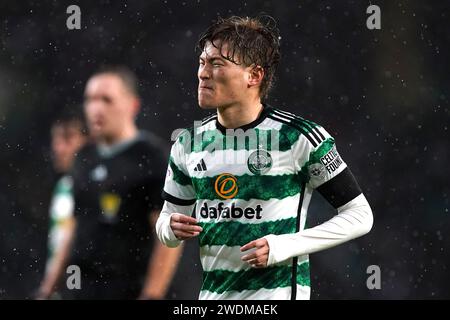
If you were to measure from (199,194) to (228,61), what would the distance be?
0.56 metres

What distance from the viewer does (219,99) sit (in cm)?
353

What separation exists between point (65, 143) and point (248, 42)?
3.08 m

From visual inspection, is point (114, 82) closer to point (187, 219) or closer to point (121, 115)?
point (121, 115)

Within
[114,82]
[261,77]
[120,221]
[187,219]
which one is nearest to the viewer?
[187,219]

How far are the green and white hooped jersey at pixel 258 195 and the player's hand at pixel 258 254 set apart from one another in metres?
0.19

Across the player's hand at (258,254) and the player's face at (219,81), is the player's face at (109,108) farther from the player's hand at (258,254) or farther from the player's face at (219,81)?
the player's hand at (258,254)

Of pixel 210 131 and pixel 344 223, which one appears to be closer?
pixel 344 223

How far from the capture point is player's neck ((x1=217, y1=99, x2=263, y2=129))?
3.60m

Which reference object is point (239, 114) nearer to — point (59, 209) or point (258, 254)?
point (258, 254)

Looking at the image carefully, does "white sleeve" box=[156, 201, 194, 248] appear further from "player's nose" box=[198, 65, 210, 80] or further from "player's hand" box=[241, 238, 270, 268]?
"player's nose" box=[198, 65, 210, 80]

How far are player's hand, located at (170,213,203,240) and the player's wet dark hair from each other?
2.19 feet

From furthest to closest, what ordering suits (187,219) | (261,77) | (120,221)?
(120,221)
(261,77)
(187,219)

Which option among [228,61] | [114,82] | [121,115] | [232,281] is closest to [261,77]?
[228,61]

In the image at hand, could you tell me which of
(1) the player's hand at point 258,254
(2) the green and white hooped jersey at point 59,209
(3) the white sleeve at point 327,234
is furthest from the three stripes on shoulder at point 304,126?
(2) the green and white hooped jersey at point 59,209
